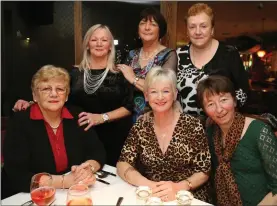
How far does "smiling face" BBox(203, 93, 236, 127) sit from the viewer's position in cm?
190

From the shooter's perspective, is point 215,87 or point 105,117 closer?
point 215,87

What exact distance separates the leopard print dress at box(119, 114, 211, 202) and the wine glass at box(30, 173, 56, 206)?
1.94ft

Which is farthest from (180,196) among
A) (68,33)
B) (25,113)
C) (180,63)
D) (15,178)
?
(68,33)

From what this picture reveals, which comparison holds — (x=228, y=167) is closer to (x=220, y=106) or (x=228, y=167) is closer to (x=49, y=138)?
(x=220, y=106)

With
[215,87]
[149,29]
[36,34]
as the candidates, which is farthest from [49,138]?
[36,34]

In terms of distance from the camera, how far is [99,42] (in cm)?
249

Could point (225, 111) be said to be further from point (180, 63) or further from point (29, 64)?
point (29, 64)

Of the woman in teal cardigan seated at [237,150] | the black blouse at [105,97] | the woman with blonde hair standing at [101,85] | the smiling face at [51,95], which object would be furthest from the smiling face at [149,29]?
the smiling face at [51,95]

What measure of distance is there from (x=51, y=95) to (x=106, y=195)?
757 millimetres

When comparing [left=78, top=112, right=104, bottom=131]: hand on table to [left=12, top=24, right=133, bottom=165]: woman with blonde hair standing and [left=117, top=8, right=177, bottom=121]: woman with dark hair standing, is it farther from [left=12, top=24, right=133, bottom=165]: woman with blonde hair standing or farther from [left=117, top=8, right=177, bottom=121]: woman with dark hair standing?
[left=117, top=8, right=177, bottom=121]: woman with dark hair standing

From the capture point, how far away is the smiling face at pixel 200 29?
2.31 metres

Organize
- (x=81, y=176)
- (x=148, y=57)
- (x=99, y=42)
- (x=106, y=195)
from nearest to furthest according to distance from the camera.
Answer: (x=106, y=195), (x=81, y=176), (x=99, y=42), (x=148, y=57)

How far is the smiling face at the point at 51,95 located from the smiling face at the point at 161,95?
1.96 feet

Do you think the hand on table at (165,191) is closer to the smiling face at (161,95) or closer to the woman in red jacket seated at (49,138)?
the woman in red jacket seated at (49,138)
